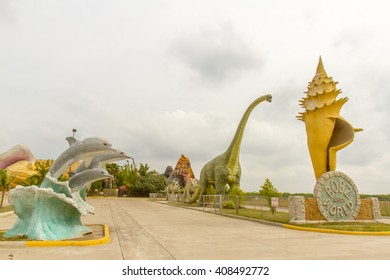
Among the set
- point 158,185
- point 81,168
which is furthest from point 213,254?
point 158,185

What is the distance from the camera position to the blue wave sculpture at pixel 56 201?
332 inches

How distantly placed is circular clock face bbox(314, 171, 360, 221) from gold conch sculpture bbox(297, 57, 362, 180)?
0.86 m

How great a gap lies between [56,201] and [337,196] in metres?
10.5

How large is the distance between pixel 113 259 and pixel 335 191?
9.93 metres

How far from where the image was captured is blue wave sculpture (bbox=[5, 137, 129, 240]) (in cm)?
845

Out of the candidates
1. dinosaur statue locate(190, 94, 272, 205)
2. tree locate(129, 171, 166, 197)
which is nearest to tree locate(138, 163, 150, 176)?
tree locate(129, 171, 166, 197)

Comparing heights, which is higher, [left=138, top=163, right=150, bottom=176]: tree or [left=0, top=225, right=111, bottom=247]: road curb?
[left=138, top=163, right=150, bottom=176]: tree

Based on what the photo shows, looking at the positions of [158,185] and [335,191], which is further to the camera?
[158,185]

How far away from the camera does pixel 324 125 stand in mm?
13984

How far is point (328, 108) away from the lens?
46.0 ft

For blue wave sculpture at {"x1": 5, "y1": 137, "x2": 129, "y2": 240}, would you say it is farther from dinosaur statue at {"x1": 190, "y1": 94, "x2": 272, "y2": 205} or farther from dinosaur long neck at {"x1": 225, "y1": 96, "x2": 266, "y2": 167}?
dinosaur statue at {"x1": 190, "y1": 94, "x2": 272, "y2": 205}

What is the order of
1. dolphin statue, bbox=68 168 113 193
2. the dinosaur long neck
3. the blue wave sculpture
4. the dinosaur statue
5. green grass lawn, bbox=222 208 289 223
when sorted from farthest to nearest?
1. the dinosaur statue
2. the dinosaur long neck
3. green grass lawn, bbox=222 208 289 223
4. dolphin statue, bbox=68 168 113 193
5. the blue wave sculpture
